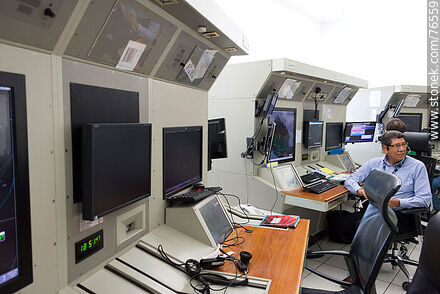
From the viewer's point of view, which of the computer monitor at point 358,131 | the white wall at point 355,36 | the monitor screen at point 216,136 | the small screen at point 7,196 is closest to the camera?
the small screen at point 7,196

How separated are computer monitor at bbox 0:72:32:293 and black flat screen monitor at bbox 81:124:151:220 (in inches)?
7.7

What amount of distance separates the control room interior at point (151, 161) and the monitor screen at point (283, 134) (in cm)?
2

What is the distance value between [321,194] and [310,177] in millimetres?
488

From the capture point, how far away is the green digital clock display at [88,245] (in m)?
1.14

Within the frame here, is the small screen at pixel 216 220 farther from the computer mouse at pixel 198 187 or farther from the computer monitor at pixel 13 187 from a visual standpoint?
the computer monitor at pixel 13 187

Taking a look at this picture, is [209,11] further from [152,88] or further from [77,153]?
[77,153]

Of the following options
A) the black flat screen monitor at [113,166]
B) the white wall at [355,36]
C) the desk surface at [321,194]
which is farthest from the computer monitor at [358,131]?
the black flat screen monitor at [113,166]

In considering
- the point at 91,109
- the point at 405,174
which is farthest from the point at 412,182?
the point at 91,109

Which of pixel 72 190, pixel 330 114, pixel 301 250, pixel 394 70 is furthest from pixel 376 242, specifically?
pixel 394 70

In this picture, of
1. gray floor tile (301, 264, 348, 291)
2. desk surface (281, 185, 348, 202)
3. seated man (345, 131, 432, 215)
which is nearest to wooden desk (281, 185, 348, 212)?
desk surface (281, 185, 348, 202)

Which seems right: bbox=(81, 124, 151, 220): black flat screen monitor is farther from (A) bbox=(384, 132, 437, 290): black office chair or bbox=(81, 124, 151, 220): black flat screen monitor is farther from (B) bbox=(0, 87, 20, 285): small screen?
(A) bbox=(384, 132, 437, 290): black office chair

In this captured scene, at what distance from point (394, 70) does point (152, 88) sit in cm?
574

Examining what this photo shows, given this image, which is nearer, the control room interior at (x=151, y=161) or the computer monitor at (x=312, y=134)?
the control room interior at (x=151, y=161)

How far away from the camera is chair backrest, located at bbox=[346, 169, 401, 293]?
141 centimetres
